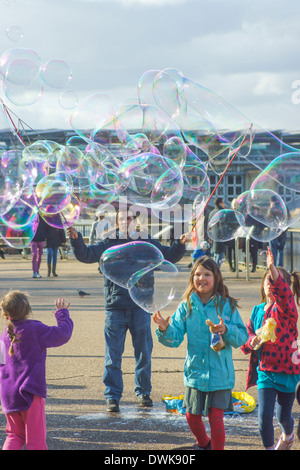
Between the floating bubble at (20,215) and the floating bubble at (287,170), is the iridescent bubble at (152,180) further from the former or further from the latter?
the floating bubble at (20,215)

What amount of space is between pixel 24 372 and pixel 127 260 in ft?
5.21

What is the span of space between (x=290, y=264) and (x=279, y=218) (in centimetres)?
675

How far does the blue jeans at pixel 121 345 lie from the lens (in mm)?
5137

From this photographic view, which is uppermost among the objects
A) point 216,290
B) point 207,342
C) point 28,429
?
point 216,290

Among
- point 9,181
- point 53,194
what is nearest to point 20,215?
point 9,181

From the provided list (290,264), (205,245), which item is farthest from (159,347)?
(290,264)

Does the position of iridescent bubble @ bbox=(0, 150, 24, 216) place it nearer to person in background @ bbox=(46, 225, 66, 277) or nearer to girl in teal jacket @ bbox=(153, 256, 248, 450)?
girl in teal jacket @ bbox=(153, 256, 248, 450)

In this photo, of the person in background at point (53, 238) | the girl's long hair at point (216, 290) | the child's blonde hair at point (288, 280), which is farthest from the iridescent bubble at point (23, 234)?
the person in background at point (53, 238)

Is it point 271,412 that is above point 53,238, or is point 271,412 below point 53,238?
below

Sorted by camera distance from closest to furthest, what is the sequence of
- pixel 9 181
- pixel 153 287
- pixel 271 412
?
1. pixel 271 412
2. pixel 153 287
3. pixel 9 181

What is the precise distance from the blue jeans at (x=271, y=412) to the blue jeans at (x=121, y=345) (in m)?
1.35

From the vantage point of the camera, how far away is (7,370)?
12.5 feet

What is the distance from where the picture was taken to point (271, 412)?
3.98m

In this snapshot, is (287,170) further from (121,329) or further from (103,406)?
(103,406)
